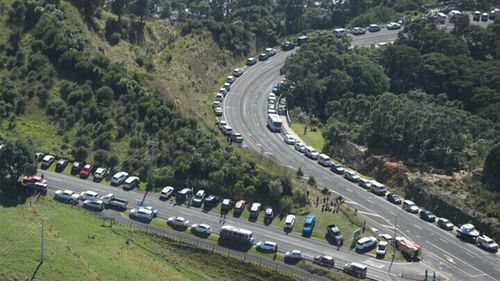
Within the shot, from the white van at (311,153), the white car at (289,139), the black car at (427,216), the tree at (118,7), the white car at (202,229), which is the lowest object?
the white car at (202,229)

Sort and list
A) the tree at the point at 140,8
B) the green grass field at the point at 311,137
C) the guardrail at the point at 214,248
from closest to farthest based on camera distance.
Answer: the guardrail at the point at 214,248, the green grass field at the point at 311,137, the tree at the point at 140,8

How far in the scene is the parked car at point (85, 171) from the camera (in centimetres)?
13325

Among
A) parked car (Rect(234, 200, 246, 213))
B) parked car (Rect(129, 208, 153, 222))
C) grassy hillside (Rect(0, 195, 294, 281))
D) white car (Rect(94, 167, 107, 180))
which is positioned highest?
white car (Rect(94, 167, 107, 180))

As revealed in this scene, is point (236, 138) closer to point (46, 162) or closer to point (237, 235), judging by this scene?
point (46, 162)

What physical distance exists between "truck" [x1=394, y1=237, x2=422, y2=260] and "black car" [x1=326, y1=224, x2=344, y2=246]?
8831 millimetres

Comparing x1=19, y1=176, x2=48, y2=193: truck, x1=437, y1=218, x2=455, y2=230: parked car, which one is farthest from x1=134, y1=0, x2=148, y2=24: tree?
x1=437, y1=218, x2=455, y2=230: parked car

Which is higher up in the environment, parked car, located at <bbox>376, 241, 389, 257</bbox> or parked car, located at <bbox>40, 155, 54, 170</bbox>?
parked car, located at <bbox>40, 155, 54, 170</bbox>

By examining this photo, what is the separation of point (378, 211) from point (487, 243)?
18932 mm

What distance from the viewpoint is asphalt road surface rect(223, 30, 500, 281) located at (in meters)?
121

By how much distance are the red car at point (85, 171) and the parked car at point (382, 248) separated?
49736 mm

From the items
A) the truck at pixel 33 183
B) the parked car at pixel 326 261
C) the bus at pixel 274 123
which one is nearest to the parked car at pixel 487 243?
the parked car at pixel 326 261

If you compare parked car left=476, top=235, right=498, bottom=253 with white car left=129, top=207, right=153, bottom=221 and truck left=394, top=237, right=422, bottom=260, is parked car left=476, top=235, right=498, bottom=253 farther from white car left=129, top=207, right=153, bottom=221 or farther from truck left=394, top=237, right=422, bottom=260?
white car left=129, top=207, right=153, bottom=221

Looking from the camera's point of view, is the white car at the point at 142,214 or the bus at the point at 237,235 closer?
the bus at the point at 237,235

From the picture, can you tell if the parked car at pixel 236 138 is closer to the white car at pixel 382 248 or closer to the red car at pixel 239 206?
the red car at pixel 239 206
